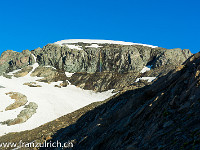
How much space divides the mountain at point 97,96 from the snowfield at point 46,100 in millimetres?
209

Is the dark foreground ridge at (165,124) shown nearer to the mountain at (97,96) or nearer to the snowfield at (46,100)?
the mountain at (97,96)

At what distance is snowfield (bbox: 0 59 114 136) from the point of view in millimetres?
37469

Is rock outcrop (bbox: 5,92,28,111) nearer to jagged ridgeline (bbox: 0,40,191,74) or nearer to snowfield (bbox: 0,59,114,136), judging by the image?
snowfield (bbox: 0,59,114,136)

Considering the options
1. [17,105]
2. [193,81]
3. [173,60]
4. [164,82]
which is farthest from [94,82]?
[193,81]

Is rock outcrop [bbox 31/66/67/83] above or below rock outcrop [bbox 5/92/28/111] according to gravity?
above

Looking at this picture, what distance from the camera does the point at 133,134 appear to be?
9.46m

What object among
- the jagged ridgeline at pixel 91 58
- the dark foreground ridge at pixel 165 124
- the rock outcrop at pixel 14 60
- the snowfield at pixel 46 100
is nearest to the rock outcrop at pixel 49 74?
the snowfield at pixel 46 100

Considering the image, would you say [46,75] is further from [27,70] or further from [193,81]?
[193,81]

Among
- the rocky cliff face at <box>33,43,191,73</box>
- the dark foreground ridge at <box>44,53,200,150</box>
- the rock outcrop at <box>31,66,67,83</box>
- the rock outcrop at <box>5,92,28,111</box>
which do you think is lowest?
the dark foreground ridge at <box>44,53,200,150</box>

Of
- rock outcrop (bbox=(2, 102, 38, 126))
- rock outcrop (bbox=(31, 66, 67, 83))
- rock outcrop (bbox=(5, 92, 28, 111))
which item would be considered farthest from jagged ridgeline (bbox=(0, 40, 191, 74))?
rock outcrop (bbox=(2, 102, 38, 126))

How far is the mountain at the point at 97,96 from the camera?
29.7 feet

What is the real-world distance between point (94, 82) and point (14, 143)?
4617 cm

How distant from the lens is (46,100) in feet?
160

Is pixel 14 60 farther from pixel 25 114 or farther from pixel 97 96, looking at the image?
pixel 25 114
